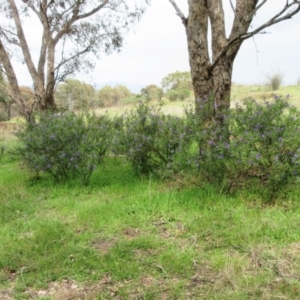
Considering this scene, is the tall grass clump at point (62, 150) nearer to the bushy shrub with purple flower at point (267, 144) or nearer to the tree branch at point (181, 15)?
the bushy shrub with purple flower at point (267, 144)

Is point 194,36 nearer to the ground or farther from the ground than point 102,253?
farther from the ground

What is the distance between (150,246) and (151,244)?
3 centimetres

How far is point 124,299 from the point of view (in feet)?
8.57

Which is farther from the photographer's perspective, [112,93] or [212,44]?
[112,93]

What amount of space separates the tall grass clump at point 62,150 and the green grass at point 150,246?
0.60 metres

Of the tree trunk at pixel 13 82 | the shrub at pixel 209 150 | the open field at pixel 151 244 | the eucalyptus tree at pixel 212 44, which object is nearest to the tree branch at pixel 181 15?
the eucalyptus tree at pixel 212 44

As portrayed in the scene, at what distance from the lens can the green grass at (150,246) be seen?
8.93 ft

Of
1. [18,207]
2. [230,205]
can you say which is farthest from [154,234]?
[18,207]

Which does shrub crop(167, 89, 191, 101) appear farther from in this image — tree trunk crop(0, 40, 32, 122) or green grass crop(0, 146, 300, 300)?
green grass crop(0, 146, 300, 300)

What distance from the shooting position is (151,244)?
11.2 ft

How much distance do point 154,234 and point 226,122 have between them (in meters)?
1.86

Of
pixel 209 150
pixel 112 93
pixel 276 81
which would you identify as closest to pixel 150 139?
pixel 209 150

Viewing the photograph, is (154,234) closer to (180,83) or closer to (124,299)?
(124,299)

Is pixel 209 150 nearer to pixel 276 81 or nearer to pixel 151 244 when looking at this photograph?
pixel 151 244
